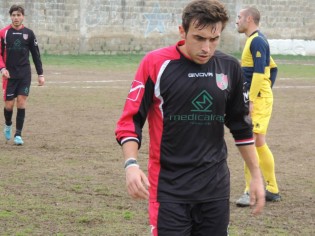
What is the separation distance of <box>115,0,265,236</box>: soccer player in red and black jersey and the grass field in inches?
112

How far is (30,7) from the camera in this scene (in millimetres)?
36156

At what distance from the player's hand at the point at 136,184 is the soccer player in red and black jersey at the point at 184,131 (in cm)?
17

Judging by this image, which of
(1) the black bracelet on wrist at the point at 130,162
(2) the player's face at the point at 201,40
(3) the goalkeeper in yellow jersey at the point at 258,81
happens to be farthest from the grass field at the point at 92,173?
(2) the player's face at the point at 201,40

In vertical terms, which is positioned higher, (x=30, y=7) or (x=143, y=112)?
Answer: (x=143, y=112)

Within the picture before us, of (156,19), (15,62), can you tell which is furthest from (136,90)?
(156,19)

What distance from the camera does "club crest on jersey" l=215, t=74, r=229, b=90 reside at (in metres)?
5.06

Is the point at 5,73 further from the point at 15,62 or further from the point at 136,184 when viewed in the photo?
the point at 136,184

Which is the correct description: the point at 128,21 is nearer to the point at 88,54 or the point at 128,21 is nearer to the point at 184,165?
the point at 88,54

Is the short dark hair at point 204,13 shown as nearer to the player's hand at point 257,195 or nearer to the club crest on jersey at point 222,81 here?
the club crest on jersey at point 222,81

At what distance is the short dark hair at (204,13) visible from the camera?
4824mm

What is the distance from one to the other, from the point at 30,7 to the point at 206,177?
3202 centimetres

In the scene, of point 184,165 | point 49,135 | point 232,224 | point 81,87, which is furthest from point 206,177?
point 81,87

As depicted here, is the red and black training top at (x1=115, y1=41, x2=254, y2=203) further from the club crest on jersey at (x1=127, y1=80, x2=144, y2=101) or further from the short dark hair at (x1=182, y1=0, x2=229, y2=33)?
the short dark hair at (x1=182, y1=0, x2=229, y2=33)

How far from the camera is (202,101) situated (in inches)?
198
